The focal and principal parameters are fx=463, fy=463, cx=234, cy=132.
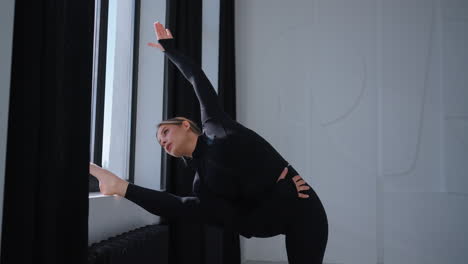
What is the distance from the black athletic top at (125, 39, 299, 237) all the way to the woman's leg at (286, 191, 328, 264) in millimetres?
83

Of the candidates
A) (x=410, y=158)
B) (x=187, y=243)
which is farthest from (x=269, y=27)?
(x=187, y=243)

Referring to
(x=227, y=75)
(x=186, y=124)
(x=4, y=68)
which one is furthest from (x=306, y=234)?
(x=227, y=75)

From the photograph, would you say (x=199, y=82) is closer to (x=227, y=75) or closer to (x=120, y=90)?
(x=120, y=90)

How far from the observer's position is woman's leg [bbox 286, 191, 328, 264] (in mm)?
1986

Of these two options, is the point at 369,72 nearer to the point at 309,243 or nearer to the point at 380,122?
the point at 380,122

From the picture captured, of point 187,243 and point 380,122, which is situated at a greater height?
point 380,122

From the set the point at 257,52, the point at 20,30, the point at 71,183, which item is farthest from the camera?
the point at 257,52

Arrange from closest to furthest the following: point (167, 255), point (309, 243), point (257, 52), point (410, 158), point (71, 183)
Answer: point (71, 183)
point (309, 243)
point (167, 255)
point (410, 158)
point (257, 52)

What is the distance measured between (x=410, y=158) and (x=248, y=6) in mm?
2121

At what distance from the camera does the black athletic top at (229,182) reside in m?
1.97

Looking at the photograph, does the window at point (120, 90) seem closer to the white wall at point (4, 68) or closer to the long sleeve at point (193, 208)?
the long sleeve at point (193, 208)

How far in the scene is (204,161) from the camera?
201 cm

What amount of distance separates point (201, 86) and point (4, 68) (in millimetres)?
1044

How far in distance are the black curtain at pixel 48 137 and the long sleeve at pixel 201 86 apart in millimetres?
705
